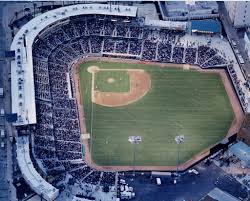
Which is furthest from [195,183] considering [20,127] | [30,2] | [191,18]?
[30,2]

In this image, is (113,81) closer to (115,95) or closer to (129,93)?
(115,95)

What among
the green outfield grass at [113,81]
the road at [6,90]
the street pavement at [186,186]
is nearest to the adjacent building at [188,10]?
the green outfield grass at [113,81]

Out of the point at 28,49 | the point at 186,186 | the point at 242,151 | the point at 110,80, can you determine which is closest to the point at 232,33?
the point at 110,80

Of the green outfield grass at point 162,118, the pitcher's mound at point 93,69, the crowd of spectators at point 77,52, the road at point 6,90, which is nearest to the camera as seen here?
the road at point 6,90

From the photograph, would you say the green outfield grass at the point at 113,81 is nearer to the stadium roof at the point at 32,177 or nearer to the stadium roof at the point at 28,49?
the stadium roof at the point at 28,49

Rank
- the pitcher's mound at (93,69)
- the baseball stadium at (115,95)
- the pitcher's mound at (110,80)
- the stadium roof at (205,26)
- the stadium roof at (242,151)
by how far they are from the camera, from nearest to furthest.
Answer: the stadium roof at (242,151), the baseball stadium at (115,95), the pitcher's mound at (110,80), the pitcher's mound at (93,69), the stadium roof at (205,26)

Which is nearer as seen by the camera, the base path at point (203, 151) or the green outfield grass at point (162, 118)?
the base path at point (203, 151)
